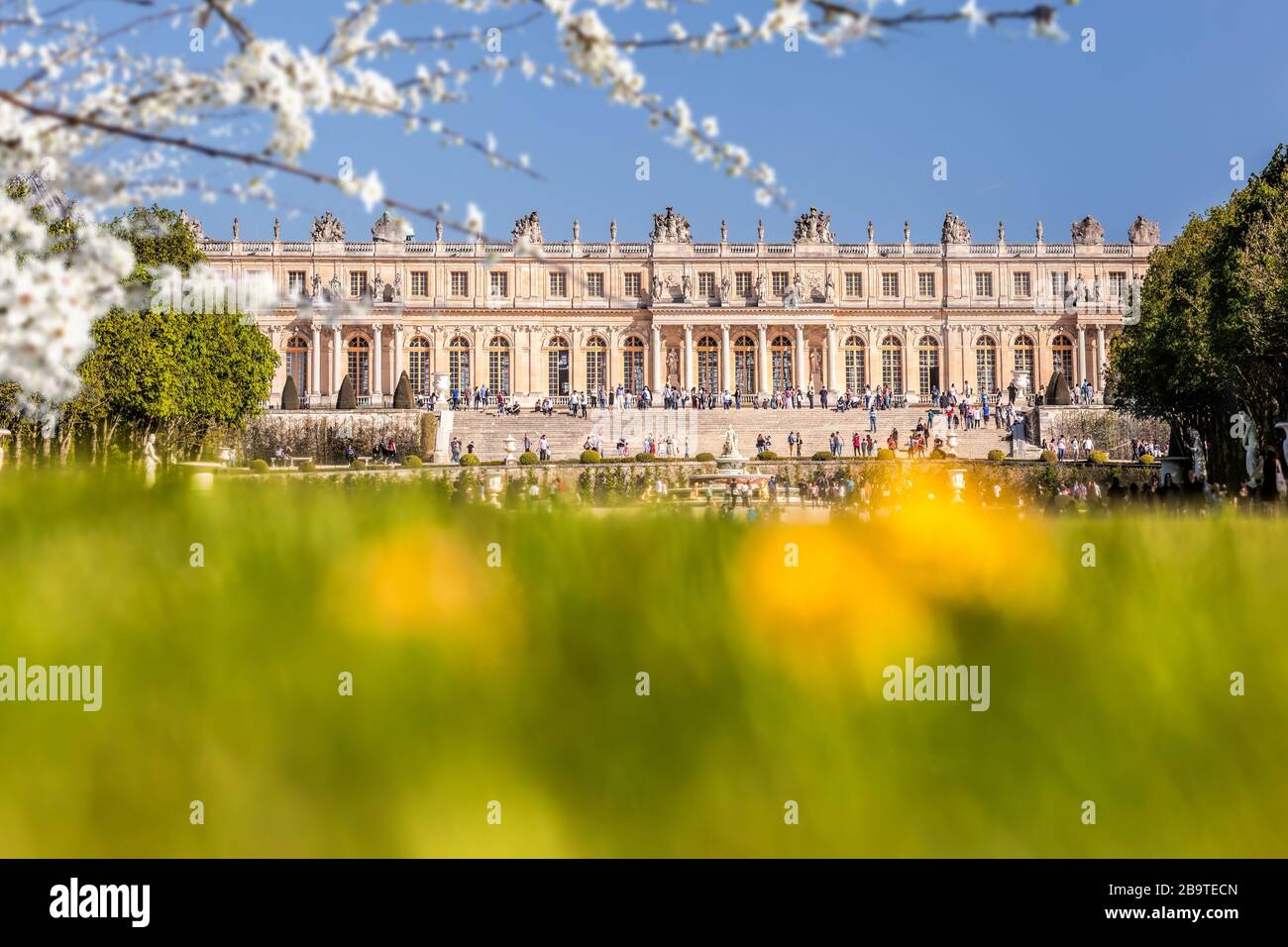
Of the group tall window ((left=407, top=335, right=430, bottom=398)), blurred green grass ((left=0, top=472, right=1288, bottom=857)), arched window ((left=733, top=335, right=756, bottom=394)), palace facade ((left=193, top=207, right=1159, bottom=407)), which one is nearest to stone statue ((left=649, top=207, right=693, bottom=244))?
palace facade ((left=193, top=207, right=1159, bottom=407))

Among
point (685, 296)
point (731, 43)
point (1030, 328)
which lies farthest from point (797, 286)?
point (731, 43)

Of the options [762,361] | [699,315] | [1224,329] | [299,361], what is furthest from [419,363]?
[1224,329]

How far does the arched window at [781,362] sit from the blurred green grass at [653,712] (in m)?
56.9

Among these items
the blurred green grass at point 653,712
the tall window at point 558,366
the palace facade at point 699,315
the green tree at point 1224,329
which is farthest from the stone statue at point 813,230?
the blurred green grass at point 653,712

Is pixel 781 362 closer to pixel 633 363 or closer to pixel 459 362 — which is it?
pixel 633 363

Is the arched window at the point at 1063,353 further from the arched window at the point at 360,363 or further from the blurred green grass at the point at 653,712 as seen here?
the blurred green grass at the point at 653,712

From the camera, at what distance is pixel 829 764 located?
6.45 feet

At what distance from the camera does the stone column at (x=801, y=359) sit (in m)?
58.3

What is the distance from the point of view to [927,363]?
5941 cm

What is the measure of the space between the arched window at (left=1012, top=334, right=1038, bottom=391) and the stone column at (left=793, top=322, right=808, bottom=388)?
34.9 feet

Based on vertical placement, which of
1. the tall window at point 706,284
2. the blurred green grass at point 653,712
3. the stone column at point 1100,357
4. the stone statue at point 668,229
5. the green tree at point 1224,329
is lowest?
the blurred green grass at point 653,712

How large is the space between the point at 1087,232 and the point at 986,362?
938 cm

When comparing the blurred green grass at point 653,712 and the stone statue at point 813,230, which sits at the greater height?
the stone statue at point 813,230

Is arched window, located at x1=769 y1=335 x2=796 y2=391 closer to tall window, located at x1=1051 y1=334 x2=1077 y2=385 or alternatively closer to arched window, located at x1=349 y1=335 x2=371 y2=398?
tall window, located at x1=1051 y1=334 x2=1077 y2=385
